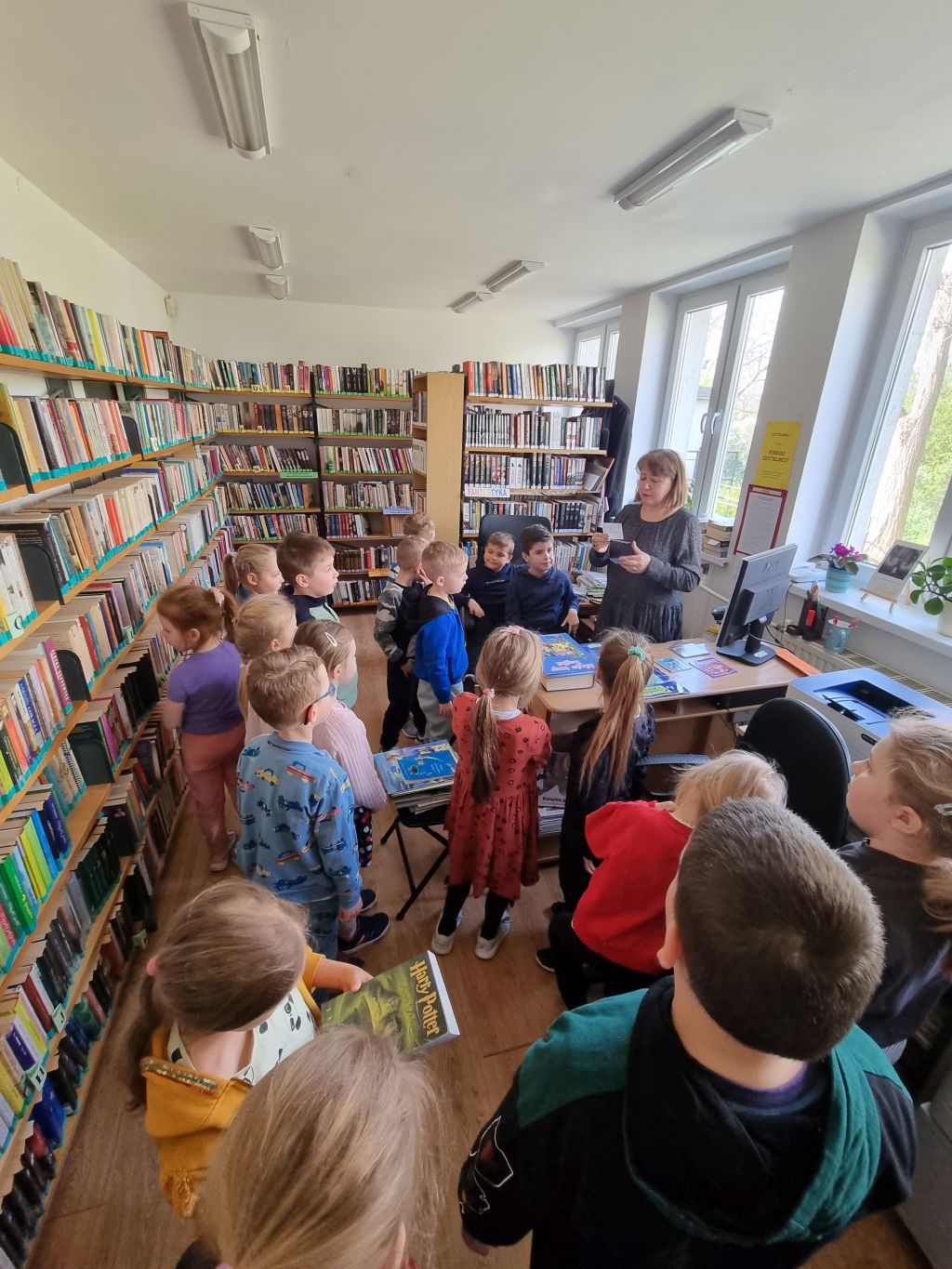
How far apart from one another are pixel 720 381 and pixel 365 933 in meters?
4.29

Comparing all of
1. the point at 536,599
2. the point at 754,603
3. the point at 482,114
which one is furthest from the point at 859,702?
the point at 482,114

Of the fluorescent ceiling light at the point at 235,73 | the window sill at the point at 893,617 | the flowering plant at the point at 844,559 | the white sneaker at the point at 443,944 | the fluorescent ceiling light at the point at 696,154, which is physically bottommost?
the white sneaker at the point at 443,944

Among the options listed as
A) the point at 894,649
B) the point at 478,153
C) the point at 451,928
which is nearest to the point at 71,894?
the point at 451,928

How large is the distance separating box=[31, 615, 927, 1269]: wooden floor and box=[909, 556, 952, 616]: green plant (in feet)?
6.88

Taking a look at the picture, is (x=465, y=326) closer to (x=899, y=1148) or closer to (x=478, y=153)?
(x=478, y=153)

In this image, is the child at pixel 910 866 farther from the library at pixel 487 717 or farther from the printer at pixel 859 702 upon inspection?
the printer at pixel 859 702

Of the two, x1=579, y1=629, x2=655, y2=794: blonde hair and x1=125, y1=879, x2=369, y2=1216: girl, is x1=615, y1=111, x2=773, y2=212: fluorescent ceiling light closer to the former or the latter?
x1=579, y1=629, x2=655, y2=794: blonde hair

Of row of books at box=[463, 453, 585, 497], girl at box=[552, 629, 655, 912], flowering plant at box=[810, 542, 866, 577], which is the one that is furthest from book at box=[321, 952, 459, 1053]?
row of books at box=[463, 453, 585, 497]

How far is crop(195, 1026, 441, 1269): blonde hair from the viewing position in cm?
49

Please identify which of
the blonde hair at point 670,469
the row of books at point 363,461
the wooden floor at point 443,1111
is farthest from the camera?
the row of books at point 363,461

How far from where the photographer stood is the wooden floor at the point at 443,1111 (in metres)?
1.29

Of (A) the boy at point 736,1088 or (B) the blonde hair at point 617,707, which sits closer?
(A) the boy at point 736,1088

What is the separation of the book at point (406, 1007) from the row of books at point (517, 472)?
385 cm

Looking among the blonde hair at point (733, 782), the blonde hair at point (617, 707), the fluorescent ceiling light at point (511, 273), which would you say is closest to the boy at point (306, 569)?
the blonde hair at point (617, 707)
